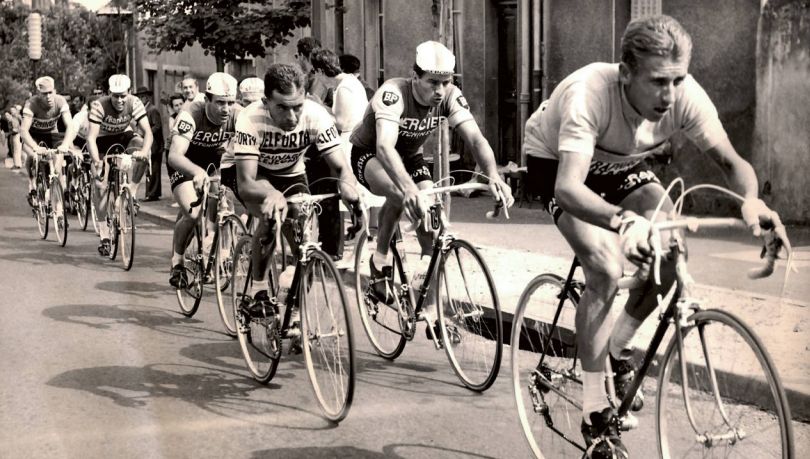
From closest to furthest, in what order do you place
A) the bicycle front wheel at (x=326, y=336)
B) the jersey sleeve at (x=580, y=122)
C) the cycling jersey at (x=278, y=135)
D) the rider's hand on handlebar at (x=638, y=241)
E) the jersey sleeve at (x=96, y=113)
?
the rider's hand on handlebar at (x=638, y=241) < the jersey sleeve at (x=580, y=122) < the bicycle front wheel at (x=326, y=336) < the cycling jersey at (x=278, y=135) < the jersey sleeve at (x=96, y=113)

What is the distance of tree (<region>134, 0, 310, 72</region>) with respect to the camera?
19.4 m

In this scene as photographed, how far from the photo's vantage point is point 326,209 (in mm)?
10695

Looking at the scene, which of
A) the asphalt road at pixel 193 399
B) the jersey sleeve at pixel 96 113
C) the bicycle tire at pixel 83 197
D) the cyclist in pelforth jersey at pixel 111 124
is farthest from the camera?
the bicycle tire at pixel 83 197

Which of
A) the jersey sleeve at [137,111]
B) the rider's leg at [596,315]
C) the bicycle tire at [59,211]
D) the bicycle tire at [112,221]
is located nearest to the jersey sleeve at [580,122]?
the rider's leg at [596,315]

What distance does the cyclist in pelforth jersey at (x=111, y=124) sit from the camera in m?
12.9

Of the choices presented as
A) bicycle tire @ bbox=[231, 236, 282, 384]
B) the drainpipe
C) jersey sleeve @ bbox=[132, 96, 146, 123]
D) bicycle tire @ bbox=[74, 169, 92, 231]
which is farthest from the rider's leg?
the drainpipe

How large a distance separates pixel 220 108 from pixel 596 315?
5042 millimetres

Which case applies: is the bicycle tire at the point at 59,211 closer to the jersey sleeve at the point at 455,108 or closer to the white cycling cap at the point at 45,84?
the white cycling cap at the point at 45,84

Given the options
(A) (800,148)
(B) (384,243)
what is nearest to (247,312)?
(B) (384,243)

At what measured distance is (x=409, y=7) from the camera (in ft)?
69.3

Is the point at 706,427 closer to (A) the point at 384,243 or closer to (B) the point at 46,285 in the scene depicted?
(A) the point at 384,243

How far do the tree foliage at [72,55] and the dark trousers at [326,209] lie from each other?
31.7 meters

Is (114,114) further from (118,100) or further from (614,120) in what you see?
(614,120)

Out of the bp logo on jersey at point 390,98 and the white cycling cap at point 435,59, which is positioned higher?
the white cycling cap at point 435,59
